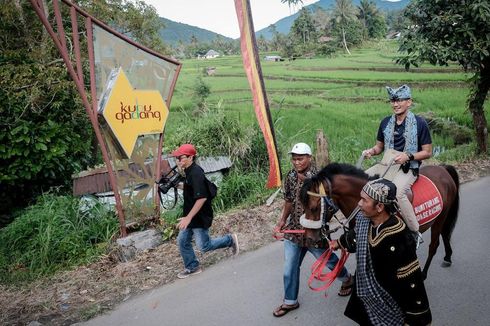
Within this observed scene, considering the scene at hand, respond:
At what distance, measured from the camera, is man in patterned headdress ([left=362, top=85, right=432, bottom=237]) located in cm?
358

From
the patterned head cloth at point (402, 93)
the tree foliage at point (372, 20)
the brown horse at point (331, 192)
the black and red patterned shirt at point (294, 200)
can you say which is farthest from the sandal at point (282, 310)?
the tree foliage at point (372, 20)

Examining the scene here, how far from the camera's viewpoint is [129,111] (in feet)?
17.1

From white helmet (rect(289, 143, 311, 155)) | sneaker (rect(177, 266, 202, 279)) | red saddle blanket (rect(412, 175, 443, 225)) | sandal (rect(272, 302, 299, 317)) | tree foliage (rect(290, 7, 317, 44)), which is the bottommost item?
sandal (rect(272, 302, 299, 317))

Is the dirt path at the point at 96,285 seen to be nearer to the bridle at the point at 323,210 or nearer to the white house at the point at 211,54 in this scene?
the bridle at the point at 323,210

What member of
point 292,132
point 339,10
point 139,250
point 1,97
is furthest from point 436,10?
point 339,10

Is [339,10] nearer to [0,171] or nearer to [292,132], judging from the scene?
[292,132]

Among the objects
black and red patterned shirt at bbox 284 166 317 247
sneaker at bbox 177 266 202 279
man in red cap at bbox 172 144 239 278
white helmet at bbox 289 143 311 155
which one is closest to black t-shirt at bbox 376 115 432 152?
black and red patterned shirt at bbox 284 166 317 247

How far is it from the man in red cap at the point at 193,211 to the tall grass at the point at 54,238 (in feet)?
4.92

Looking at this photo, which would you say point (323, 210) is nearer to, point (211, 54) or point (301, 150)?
point (301, 150)

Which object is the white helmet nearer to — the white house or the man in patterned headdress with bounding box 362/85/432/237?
the man in patterned headdress with bounding box 362/85/432/237

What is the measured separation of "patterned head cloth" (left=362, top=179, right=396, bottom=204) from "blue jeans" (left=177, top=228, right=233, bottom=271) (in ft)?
8.24

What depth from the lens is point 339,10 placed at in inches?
2029

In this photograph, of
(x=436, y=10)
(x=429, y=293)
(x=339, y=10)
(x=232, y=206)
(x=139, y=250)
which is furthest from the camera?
(x=339, y=10)

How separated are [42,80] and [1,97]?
3.13 ft
